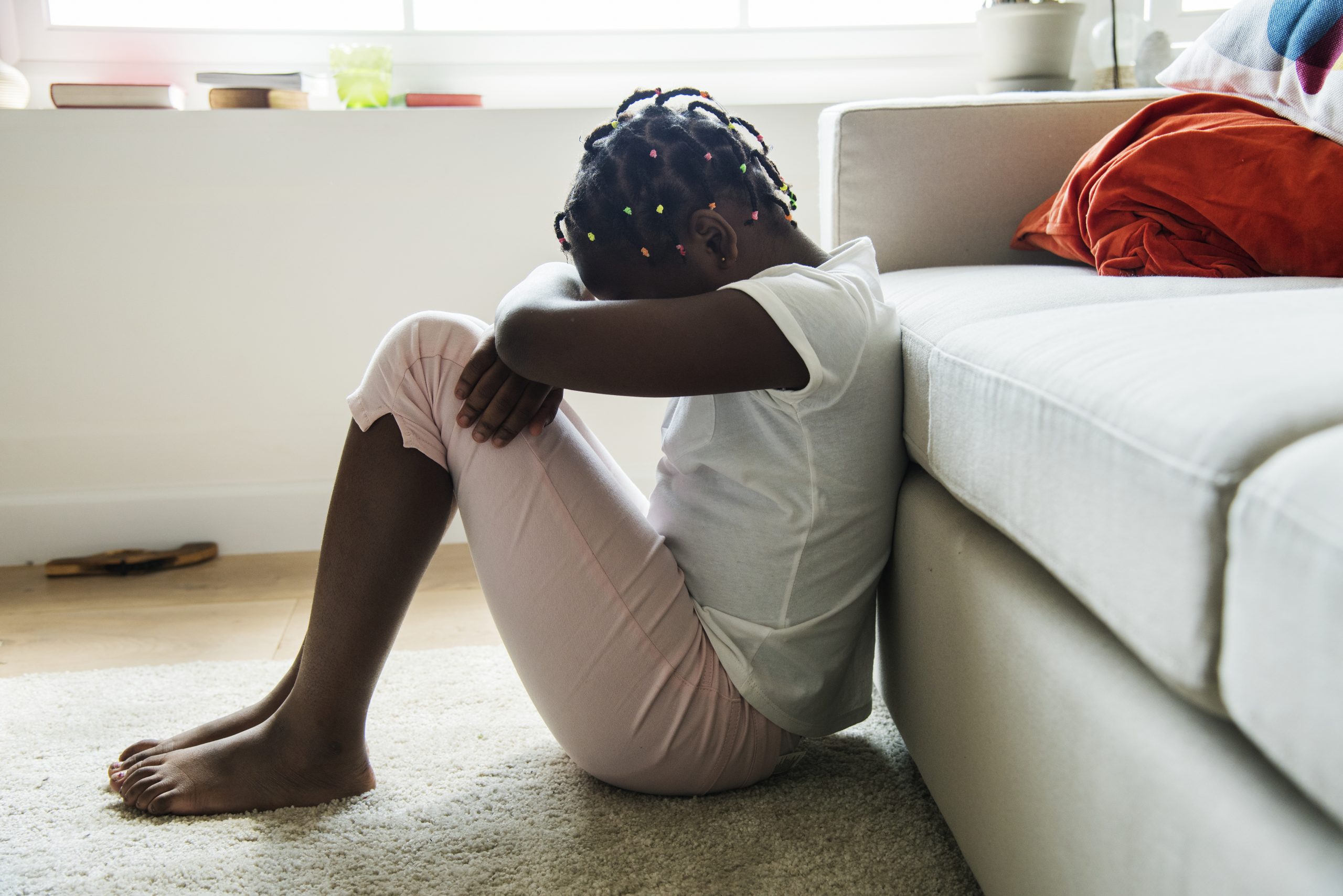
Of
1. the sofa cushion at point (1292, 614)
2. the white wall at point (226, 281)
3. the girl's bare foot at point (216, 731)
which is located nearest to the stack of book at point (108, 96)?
the white wall at point (226, 281)

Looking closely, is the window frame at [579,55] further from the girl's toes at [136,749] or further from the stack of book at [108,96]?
the girl's toes at [136,749]

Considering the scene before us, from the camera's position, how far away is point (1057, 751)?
0.59m

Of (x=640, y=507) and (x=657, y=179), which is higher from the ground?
(x=657, y=179)

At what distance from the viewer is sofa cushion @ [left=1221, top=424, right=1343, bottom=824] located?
362 millimetres

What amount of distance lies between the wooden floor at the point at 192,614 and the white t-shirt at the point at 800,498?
2.09 ft

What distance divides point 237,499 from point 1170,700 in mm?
1699

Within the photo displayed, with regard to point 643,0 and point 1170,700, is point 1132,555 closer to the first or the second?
point 1170,700

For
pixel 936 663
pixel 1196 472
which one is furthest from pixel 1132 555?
pixel 936 663

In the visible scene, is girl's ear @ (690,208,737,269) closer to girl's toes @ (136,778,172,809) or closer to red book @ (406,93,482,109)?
girl's toes @ (136,778,172,809)

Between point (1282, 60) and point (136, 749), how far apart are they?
4.43 ft

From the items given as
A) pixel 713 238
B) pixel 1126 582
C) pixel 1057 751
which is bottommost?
pixel 1057 751

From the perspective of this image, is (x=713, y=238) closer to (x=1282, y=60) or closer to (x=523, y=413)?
(x=523, y=413)

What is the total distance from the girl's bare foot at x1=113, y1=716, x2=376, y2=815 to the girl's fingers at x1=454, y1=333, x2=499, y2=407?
362 millimetres

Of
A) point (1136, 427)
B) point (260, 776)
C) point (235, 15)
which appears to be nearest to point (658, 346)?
point (1136, 427)
